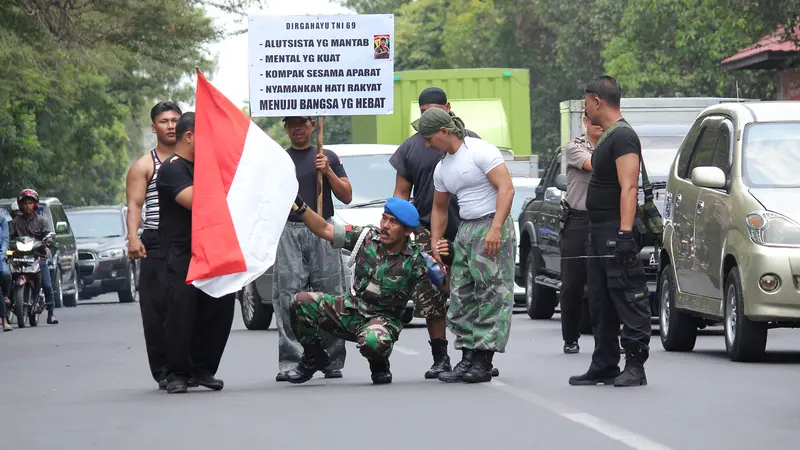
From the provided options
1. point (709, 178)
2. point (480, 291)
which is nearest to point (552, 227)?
point (709, 178)

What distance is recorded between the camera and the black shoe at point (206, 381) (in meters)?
11.4

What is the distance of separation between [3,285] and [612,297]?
554 inches

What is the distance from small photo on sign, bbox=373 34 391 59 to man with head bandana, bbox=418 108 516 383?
178 centimetres

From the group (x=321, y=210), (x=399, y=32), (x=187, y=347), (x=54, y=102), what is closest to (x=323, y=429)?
(x=187, y=347)

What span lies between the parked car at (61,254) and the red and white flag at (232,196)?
49.7ft

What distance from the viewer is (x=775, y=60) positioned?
3509cm

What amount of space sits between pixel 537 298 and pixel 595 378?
8.69 metres

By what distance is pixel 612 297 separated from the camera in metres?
11.1

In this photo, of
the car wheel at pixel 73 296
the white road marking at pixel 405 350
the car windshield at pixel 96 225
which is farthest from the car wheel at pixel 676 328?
the car windshield at pixel 96 225

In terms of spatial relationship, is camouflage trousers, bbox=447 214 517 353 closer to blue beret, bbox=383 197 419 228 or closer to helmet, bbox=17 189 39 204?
blue beret, bbox=383 197 419 228

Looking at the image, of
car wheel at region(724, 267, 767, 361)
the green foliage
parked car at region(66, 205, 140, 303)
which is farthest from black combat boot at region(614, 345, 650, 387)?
parked car at region(66, 205, 140, 303)

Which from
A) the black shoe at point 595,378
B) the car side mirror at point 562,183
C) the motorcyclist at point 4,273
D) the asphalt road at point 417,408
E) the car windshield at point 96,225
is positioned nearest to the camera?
the asphalt road at point 417,408

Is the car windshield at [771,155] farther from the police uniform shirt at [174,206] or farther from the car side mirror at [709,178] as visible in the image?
the police uniform shirt at [174,206]

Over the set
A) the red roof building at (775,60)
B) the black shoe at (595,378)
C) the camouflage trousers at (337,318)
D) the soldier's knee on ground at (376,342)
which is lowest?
the black shoe at (595,378)
